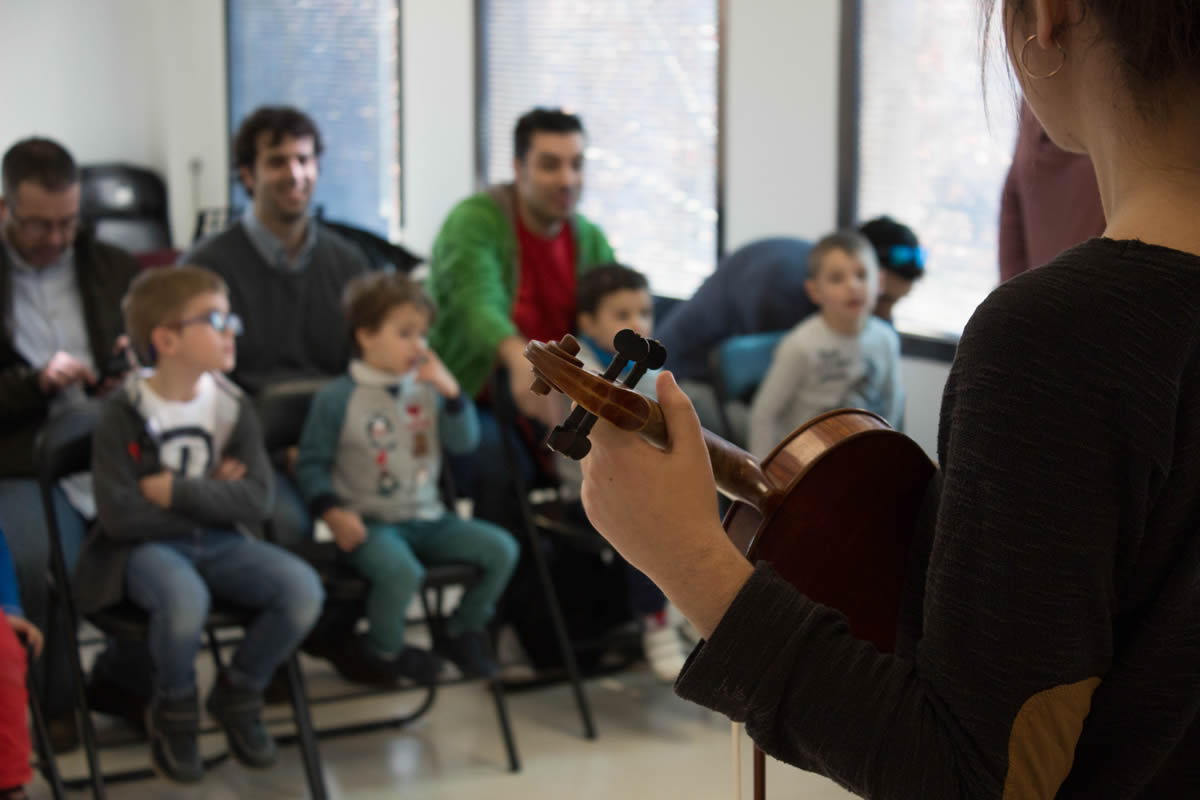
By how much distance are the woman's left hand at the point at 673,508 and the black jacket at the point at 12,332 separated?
2.74m

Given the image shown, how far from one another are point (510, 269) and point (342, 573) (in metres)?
1.11

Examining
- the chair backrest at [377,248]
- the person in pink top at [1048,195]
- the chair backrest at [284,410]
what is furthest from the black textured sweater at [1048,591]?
the chair backrest at [377,248]

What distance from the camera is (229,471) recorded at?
2852 mm

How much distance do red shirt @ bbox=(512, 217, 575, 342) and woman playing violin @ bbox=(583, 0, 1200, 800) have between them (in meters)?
2.94

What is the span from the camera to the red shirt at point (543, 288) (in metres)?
3.74

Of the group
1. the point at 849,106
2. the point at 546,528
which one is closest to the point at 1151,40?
the point at 546,528

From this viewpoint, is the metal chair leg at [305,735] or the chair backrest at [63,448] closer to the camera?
the chair backrest at [63,448]

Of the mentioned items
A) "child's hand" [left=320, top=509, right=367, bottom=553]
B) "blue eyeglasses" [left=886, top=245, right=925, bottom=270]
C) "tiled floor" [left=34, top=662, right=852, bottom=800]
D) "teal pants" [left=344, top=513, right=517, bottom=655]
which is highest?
"blue eyeglasses" [left=886, top=245, right=925, bottom=270]

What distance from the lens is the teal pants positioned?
9.70 ft

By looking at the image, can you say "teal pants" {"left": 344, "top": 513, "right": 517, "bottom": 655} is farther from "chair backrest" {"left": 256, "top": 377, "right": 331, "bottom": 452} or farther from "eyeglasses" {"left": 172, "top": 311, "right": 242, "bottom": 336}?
"eyeglasses" {"left": 172, "top": 311, "right": 242, "bottom": 336}

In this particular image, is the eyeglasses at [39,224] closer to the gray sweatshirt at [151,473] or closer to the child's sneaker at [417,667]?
the gray sweatshirt at [151,473]

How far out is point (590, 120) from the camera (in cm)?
601

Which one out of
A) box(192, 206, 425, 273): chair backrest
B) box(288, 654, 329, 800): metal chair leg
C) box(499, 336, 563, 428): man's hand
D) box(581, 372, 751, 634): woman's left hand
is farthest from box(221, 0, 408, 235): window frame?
box(581, 372, 751, 634): woman's left hand

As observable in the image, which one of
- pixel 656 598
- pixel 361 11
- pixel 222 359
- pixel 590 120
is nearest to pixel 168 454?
pixel 222 359
